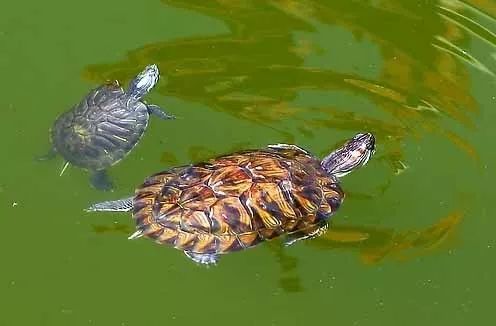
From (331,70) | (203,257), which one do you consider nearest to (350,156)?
(331,70)

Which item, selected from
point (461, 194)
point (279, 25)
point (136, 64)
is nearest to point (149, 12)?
point (136, 64)

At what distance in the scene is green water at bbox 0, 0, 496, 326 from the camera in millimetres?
2992

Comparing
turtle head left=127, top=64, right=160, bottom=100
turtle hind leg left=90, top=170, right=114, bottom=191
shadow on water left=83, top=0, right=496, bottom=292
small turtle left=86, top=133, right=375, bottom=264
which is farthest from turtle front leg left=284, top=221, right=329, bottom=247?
turtle head left=127, top=64, right=160, bottom=100

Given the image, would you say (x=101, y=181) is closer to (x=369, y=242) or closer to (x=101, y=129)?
(x=101, y=129)

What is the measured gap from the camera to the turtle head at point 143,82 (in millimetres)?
3264

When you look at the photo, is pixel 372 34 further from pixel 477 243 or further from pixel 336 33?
pixel 477 243

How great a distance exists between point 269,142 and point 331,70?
1.66 ft

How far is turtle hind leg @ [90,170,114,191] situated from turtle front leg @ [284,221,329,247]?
775 millimetres

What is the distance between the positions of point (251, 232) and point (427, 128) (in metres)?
1.17

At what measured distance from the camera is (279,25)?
3732 millimetres

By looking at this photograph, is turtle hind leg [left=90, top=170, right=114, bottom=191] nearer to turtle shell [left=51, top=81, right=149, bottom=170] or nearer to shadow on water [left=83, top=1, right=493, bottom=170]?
turtle shell [left=51, top=81, right=149, bottom=170]

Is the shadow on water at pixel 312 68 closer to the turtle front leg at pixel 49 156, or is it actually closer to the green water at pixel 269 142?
the green water at pixel 269 142

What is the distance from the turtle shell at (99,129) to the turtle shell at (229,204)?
14.4 inches

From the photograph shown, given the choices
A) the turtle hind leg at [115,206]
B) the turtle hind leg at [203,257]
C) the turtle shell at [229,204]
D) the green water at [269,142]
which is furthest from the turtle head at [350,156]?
the turtle hind leg at [115,206]
